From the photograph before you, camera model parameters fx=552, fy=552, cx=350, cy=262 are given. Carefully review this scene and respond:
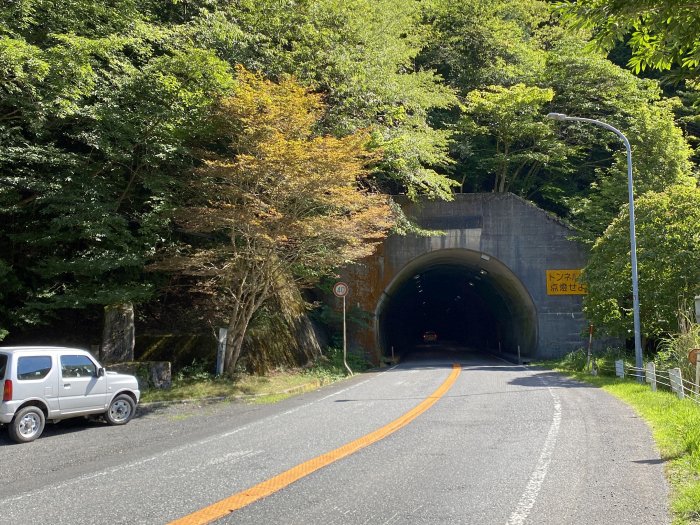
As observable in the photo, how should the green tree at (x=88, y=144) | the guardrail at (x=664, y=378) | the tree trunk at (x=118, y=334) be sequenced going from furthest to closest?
the tree trunk at (x=118, y=334) < the green tree at (x=88, y=144) < the guardrail at (x=664, y=378)

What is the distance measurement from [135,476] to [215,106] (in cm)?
1024

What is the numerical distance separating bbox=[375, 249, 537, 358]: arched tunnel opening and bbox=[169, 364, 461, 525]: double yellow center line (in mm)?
19889

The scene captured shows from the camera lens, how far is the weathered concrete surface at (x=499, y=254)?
2669 cm

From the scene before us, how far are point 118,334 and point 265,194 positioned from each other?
17.0ft

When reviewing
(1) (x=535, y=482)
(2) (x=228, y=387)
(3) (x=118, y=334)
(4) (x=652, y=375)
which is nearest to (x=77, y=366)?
(3) (x=118, y=334)

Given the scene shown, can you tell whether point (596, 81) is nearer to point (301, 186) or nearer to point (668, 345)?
point (668, 345)

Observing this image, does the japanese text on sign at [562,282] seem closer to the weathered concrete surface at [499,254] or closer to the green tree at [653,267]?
the weathered concrete surface at [499,254]

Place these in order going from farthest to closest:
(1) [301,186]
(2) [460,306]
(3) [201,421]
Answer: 1. (2) [460,306]
2. (1) [301,186]
3. (3) [201,421]

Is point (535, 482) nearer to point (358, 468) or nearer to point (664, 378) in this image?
point (358, 468)

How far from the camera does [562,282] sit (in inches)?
1051

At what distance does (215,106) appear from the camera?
45.9ft

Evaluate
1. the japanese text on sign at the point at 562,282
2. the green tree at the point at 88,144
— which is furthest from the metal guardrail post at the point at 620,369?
the green tree at the point at 88,144

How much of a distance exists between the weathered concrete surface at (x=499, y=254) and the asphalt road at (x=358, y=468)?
648 inches

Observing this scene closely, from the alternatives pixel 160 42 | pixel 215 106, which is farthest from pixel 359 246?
pixel 160 42
